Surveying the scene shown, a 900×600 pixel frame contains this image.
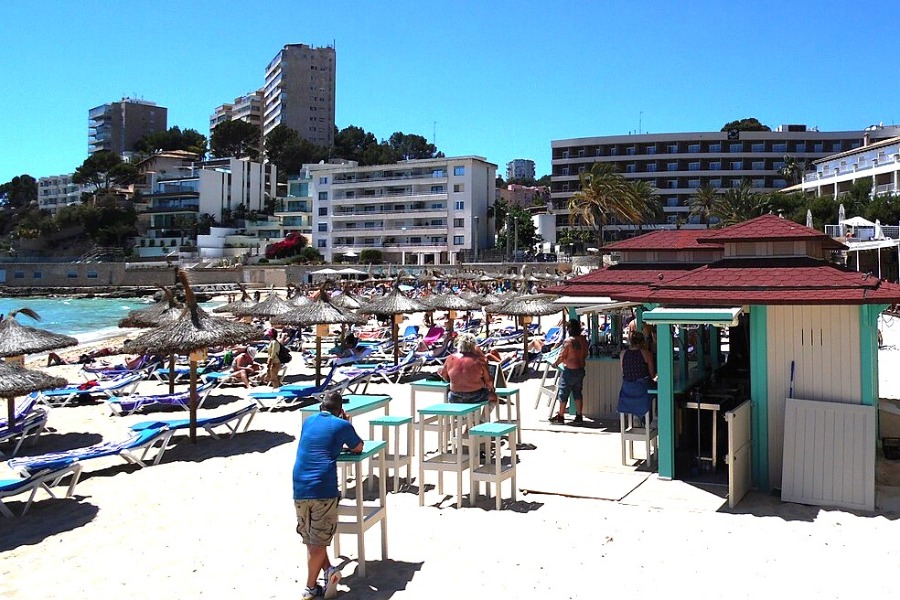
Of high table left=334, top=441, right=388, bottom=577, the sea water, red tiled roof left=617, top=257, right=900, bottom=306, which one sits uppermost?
red tiled roof left=617, top=257, right=900, bottom=306

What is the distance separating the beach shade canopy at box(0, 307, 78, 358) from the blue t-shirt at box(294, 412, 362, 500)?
351 inches

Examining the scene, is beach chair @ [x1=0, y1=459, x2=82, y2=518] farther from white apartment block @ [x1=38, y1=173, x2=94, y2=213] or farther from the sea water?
white apartment block @ [x1=38, y1=173, x2=94, y2=213]

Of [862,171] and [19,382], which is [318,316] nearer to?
[19,382]

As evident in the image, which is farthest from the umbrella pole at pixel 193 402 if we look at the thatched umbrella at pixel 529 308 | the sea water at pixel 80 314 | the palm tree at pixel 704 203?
the palm tree at pixel 704 203

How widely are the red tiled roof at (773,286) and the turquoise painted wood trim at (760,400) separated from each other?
30 centimetres

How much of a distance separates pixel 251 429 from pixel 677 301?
22.4 feet

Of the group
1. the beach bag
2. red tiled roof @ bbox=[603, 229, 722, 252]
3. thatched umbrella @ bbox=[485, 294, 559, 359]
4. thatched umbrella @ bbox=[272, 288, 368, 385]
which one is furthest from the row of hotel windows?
the beach bag

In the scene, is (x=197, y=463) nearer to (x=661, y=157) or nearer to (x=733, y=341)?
(x=733, y=341)

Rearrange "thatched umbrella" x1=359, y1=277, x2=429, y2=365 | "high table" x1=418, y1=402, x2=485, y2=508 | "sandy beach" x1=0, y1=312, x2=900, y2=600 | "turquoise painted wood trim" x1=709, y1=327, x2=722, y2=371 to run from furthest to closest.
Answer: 1. "thatched umbrella" x1=359, y1=277, x2=429, y2=365
2. "turquoise painted wood trim" x1=709, y1=327, x2=722, y2=371
3. "high table" x1=418, y1=402, x2=485, y2=508
4. "sandy beach" x1=0, y1=312, x2=900, y2=600

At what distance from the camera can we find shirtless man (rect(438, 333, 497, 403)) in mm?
7809

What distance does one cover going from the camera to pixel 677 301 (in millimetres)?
A: 7223

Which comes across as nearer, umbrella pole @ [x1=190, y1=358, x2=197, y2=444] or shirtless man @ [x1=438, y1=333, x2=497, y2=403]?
shirtless man @ [x1=438, y1=333, x2=497, y2=403]

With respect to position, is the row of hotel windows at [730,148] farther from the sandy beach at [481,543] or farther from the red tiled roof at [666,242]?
the sandy beach at [481,543]

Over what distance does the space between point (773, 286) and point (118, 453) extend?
24.0 ft
